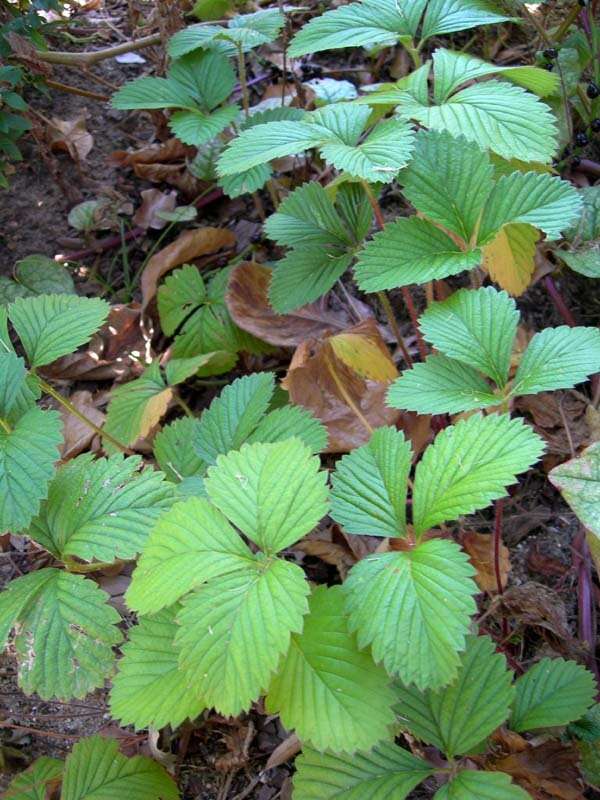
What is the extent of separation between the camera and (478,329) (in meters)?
1.27

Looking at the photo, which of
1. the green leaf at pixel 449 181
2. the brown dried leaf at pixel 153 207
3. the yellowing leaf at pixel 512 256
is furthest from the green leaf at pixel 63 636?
the brown dried leaf at pixel 153 207

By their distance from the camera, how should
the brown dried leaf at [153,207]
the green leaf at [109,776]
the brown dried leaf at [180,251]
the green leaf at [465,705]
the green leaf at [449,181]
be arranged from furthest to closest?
1. the brown dried leaf at [153,207]
2. the brown dried leaf at [180,251]
3. the green leaf at [449,181]
4. the green leaf at [109,776]
5. the green leaf at [465,705]

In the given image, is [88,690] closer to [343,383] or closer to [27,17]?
[343,383]

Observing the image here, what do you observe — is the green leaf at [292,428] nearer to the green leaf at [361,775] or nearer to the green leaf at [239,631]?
the green leaf at [239,631]

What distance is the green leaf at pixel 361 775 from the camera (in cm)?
102

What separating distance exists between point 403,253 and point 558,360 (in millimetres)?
365

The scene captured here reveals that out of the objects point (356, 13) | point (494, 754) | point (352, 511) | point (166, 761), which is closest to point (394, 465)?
point (352, 511)

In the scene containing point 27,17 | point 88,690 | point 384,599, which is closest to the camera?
point 384,599

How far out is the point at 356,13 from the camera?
161 cm

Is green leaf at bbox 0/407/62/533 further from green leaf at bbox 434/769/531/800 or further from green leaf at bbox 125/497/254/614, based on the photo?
green leaf at bbox 434/769/531/800

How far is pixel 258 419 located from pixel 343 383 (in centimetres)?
37

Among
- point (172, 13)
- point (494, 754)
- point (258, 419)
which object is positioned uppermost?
point (172, 13)

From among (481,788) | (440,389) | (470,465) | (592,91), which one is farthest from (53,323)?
(592,91)

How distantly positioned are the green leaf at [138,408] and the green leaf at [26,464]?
0.42 meters
